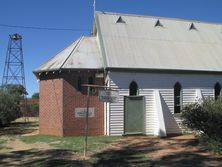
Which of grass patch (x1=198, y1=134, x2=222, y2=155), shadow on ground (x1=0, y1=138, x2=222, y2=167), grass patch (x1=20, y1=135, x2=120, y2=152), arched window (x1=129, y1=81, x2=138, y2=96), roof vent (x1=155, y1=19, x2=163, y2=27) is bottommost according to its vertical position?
shadow on ground (x1=0, y1=138, x2=222, y2=167)

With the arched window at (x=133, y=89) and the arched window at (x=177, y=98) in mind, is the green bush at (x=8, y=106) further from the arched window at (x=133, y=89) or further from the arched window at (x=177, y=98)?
the arched window at (x=177, y=98)

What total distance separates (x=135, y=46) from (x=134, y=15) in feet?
11.4

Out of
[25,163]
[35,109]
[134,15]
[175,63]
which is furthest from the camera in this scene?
[35,109]

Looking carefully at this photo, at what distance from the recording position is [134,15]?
2705 centimetres

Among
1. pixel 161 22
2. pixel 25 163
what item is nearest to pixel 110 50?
pixel 161 22

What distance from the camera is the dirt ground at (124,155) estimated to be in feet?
45.1

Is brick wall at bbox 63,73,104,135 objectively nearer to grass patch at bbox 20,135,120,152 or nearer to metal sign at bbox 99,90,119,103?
grass patch at bbox 20,135,120,152

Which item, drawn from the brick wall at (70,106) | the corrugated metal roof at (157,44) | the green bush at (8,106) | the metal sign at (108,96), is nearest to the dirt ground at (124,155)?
the metal sign at (108,96)

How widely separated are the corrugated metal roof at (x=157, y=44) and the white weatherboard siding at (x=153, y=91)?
59 cm

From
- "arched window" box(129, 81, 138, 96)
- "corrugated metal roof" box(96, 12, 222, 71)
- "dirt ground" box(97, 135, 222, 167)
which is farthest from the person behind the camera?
"corrugated metal roof" box(96, 12, 222, 71)

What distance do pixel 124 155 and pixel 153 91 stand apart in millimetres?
8393

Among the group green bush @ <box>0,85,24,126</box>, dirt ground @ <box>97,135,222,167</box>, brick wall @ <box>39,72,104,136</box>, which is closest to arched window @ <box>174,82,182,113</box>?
dirt ground @ <box>97,135,222,167</box>

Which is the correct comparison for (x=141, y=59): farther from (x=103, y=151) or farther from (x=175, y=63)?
(x=103, y=151)

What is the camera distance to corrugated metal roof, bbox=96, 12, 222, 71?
23500mm
